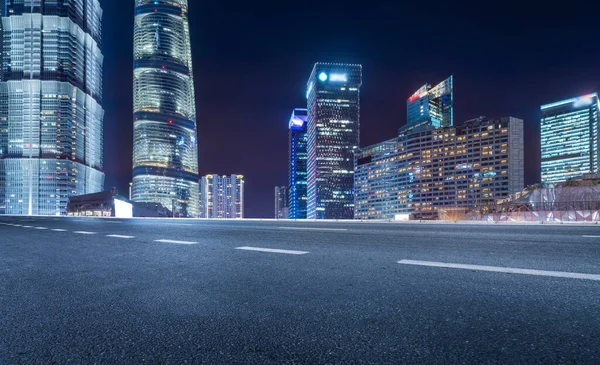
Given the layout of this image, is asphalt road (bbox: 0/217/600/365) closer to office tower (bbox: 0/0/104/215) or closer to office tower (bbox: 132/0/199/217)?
office tower (bbox: 0/0/104/215)

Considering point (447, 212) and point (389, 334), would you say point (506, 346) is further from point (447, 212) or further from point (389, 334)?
point (447, 212)

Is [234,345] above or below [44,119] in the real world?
below

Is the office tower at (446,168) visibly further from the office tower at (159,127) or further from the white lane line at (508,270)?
the white lane line at (508,270)

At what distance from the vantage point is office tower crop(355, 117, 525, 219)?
475 ft

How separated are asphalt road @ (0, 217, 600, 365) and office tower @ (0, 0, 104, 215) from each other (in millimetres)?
187520

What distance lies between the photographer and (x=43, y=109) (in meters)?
164

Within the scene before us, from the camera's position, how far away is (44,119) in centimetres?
16362

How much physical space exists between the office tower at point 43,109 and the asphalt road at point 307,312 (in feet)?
615

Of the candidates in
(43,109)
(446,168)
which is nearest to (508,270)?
(446,168)

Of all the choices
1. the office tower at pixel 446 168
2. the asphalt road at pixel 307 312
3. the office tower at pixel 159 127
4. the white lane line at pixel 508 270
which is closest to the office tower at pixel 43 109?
the office tower at pixel 159 127

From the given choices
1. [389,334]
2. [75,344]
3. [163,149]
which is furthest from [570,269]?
[163,149]

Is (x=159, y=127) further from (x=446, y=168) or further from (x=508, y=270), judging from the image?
(x=508, y=270)

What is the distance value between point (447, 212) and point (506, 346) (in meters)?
34.6

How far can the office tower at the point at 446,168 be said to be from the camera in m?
145
